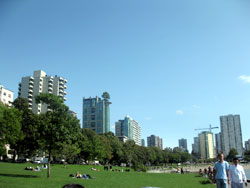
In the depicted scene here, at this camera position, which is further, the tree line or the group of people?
the tree line

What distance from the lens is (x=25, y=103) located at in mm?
64375

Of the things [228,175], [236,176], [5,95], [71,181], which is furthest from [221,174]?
[5,95]

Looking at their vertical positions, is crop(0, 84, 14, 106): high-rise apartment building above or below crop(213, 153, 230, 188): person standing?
above

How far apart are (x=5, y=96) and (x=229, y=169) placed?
383ft

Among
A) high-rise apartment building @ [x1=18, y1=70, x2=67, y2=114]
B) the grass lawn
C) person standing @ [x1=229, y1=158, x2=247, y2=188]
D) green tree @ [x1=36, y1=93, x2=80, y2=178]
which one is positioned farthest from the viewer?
high-rise apartment building @ [x1=18, y1=70, x2=67, y2=114]

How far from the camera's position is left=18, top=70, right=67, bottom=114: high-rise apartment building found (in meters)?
138

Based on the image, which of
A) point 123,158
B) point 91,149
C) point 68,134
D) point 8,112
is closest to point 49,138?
point 68,134

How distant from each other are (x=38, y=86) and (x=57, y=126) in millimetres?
123227

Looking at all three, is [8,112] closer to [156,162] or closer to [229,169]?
[229,169]

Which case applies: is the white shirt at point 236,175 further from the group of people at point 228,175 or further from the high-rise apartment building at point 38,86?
→ the high-rise apartment building at point 38,86

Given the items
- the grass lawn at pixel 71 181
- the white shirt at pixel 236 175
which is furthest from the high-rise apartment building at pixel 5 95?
the white shirt at pixel 236 175

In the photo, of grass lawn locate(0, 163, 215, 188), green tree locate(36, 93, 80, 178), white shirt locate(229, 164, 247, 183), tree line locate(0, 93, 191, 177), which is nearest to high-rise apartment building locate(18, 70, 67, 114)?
tree line locate(0, 93, 191, 177)

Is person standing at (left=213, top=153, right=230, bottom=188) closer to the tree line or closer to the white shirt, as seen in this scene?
the white shirt

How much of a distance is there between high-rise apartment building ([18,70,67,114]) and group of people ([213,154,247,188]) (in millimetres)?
131398
